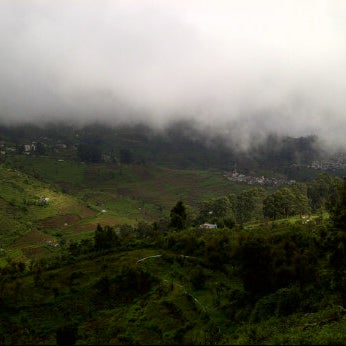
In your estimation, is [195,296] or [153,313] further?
[195,296]

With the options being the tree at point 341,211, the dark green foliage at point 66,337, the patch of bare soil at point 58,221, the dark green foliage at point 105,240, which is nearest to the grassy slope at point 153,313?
the dark green foliage at point 66,337

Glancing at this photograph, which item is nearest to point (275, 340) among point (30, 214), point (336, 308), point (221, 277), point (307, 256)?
point (336, 308)

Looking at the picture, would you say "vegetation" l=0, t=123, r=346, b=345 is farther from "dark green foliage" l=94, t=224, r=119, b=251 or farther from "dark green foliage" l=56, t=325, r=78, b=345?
"dark green foliage" l=94, t=224, r=119, b=251

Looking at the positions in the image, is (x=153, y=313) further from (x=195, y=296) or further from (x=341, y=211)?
(x=341, y=211)

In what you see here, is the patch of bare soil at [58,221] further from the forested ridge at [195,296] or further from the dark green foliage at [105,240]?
the forested ridge at [195,296]

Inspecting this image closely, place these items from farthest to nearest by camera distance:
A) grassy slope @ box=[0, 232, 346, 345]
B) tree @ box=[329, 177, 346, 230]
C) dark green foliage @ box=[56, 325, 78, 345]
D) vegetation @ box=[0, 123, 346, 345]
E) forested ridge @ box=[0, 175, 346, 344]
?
tree @ box=[329, 177, 346, 230] < vegetation @ box=[0, 123, 346, 345] < forested ridge @ box=[0, 175, 346, 344] < grassy slope @ box=[0, 232, 346, 345] < dark green foliage @ box=[56, 325, 78, 345]

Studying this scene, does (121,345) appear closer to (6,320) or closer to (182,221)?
(6,320)

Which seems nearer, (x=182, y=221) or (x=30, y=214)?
(x=182, y=221)

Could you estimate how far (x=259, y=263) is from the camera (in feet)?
161

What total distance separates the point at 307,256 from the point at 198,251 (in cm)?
2320

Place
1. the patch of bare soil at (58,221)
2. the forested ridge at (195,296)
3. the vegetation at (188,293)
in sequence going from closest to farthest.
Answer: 1. the forested ridge at (195,296)
2. the vegetation at (188,293)
3. the patch of bare soil at (58,221)

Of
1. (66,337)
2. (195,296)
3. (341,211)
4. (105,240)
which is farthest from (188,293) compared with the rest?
(105,240)

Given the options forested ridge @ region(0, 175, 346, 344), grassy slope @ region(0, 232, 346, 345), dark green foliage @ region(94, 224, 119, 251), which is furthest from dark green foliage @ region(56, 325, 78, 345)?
dark green foliage @ region(94, 224, 119, 251)

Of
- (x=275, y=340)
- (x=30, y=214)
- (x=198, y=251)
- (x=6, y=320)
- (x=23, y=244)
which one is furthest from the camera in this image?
(x=30, y=214)
